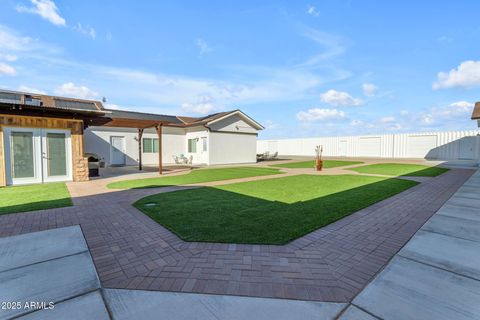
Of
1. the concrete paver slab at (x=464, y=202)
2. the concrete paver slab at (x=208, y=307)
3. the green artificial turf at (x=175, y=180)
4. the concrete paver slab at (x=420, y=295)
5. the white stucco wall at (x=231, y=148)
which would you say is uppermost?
the white stucco wall at (x=231, y=148)

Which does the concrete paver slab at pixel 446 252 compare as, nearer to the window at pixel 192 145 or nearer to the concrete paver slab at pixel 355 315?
the concrete paver slab at pixel 355 315

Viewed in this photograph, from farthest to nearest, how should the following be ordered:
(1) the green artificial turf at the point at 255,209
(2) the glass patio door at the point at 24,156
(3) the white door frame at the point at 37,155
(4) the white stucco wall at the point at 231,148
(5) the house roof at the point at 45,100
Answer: (4) the white stucco wall at the point at 231,148
(5) the house roof at the point at 45,100
(2) the glass patio door at the point at 24,156
(3) the white door frame at the point at 37,155
(1) the green artificial turf at the point at 255,209

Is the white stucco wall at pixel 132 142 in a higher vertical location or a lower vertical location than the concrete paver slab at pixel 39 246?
higher

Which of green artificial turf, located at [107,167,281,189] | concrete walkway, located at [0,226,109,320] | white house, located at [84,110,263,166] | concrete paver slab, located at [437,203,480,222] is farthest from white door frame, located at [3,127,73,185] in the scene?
concrete paver slab, located at [437,203,480,222]

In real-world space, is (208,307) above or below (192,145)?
below

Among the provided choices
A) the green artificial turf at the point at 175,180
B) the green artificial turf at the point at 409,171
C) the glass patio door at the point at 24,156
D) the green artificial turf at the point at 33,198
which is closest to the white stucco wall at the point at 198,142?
the green artificial turf at the point at 175,180

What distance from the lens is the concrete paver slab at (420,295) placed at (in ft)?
6.42

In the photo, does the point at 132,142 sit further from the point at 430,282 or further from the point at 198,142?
the point at 430,282

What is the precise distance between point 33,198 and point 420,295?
8.88m

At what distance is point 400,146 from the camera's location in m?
26.4

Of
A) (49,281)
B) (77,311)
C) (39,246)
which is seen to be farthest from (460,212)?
(39,246)

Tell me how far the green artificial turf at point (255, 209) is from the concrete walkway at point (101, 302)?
4.66ft

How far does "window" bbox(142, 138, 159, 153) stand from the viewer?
18.3 meters

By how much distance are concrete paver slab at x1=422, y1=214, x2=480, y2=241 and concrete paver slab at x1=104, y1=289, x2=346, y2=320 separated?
10.1 ft
